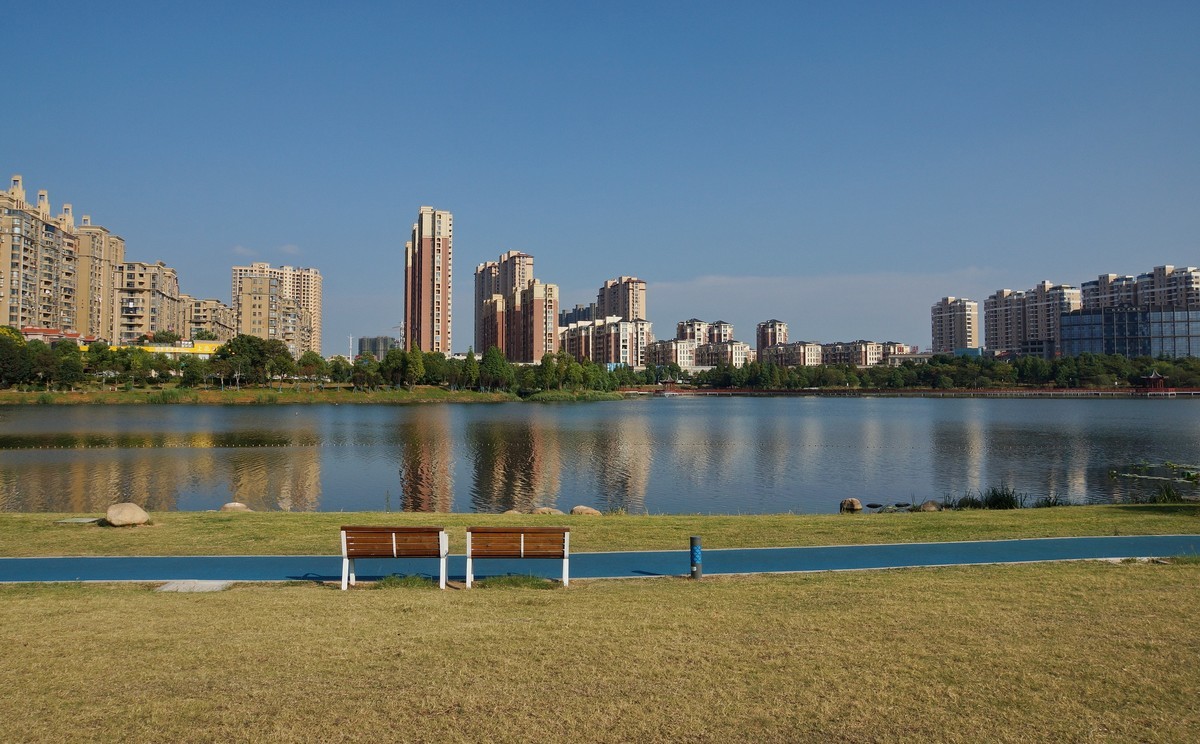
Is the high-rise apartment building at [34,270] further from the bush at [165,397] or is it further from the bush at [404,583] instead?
the bush at [404,583]

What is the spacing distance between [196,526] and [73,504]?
1293 cm

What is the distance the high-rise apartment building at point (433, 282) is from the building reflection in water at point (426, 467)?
117781 mm

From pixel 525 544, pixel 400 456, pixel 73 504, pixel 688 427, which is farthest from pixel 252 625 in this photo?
pixel 688 427

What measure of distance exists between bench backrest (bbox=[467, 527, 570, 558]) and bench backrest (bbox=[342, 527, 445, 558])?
1.84 ft

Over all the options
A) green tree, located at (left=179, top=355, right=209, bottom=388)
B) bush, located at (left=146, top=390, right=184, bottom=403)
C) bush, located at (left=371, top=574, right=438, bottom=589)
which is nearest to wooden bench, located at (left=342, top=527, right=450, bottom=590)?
bush, located at (left=371, top=574, right=438, bottom=589)

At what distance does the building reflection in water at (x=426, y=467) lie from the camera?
28.5 m

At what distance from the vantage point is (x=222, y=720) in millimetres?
5469

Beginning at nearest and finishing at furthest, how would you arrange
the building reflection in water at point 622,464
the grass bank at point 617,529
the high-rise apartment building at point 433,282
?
the grass bank at point 617,529, the building reflection in water at point 622,464, the high-rise apartment building at point 433,282

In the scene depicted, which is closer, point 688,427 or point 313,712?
point 313,712

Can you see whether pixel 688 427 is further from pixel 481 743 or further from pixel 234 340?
pixel 234 340

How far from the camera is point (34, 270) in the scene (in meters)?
130

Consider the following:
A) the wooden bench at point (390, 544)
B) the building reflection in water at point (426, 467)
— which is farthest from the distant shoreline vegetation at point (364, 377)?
the wooden bench at point (390, 544)

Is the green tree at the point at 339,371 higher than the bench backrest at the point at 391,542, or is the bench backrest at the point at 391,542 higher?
the green tree at the point at 339,371

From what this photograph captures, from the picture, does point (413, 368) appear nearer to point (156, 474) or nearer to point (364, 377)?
point (364, 377)
